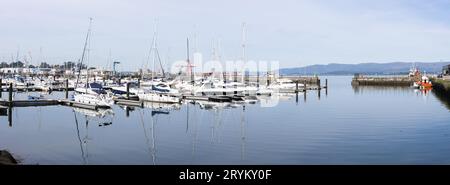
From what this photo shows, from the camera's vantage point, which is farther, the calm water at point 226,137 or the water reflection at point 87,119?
the water reflection at point 87,119

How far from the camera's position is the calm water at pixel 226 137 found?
64.4 ft

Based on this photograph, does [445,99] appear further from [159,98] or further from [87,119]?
[87,119]

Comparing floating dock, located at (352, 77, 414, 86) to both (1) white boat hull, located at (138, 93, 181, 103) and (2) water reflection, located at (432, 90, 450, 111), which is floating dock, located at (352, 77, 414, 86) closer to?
(2) water reflection, located at (432, 90, 450, 111)

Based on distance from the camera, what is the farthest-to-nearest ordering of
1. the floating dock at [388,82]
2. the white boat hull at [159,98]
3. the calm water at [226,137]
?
the floating dock at [388,82] < the white boat hull at [159,98] < the calm water at [226,137]

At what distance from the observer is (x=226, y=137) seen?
26.1 meters

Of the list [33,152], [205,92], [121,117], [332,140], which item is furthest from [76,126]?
[205,92]

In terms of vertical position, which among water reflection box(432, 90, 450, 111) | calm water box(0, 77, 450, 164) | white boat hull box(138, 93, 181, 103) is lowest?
calm water box(0, 77, 450, 164)

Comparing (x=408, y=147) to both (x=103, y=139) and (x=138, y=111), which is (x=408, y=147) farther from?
(x=138, y=111)

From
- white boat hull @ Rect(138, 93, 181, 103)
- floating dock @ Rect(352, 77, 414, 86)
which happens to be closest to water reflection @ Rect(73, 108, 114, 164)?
white boat hull @ Rect(138, 93, 181, 103)

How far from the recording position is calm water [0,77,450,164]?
19625 mm

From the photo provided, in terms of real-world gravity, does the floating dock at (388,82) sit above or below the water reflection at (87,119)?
above

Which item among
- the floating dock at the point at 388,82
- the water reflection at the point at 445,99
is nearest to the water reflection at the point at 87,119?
the water reflection at the point at 445,99

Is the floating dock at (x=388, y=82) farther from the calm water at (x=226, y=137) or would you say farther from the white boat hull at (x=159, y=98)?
the white boat hull at (x=159, y=98)
